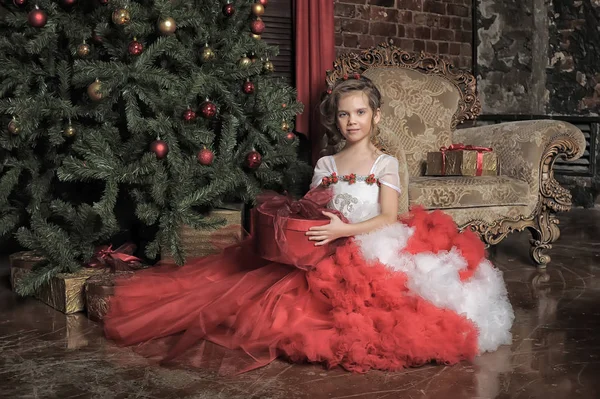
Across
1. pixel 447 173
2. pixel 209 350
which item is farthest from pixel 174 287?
pixel 447 173

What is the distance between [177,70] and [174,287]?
1.15 metres

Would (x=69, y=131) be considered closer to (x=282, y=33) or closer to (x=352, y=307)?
(x=352, y=307)

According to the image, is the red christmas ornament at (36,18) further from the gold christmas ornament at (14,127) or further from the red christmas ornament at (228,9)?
the red christmas ornament at (228,9)

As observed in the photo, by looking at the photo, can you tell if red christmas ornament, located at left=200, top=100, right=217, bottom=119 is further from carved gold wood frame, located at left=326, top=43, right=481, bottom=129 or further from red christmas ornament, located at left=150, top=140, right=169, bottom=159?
carved gold wood frame, located at left=326, top=43, right=481, bottom=129

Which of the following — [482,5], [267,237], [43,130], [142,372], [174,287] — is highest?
[482,5]

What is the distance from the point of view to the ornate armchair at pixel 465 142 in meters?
3.54

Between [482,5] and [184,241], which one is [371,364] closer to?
[184,241]

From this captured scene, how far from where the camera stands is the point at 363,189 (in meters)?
2.68

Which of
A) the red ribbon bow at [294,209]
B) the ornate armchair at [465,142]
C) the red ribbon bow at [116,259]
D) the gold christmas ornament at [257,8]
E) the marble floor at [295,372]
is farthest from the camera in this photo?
the ornate armchair at [465,142]

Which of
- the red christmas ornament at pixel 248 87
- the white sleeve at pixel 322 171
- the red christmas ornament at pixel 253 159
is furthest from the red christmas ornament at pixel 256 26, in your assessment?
the white sleeve at pixel 322 171

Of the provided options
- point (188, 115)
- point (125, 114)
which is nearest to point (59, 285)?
point (125, 114)

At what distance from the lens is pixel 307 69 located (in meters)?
4.41

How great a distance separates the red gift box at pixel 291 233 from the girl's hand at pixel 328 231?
15mm

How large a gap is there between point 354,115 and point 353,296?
79 centimetres
